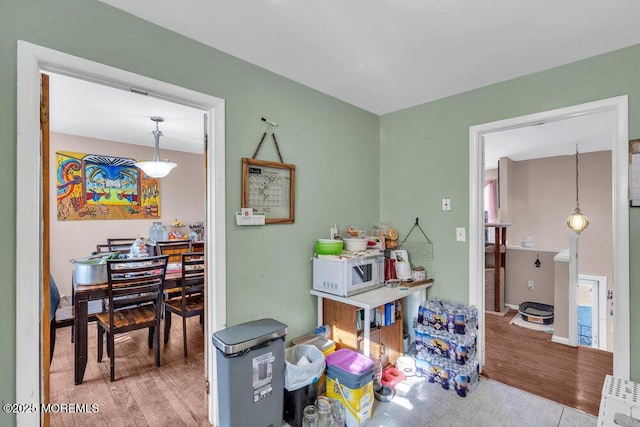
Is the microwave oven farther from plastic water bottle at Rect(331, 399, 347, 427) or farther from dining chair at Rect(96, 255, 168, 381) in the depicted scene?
dining chair at Rect(96, 255, 168, 381)

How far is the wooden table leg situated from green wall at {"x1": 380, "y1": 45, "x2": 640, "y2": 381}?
2755mm

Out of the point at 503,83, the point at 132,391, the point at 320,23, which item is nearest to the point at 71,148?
the point at 132,391

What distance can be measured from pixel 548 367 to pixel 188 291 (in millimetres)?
3342

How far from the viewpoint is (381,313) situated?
7.88ft

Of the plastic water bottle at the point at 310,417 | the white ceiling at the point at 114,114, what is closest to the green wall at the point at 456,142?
the plastic water bottle at the point at 310,417

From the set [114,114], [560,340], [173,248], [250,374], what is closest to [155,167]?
[114,114]

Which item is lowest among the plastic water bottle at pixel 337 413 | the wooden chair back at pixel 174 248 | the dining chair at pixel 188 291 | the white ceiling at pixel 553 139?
the plastic water bottle at pixel 337 413

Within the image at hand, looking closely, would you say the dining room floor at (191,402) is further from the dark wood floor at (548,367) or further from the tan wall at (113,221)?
the tan wall at (113,221)

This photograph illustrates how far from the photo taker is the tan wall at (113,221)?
3.94 metres

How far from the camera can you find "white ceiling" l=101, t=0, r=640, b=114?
155 cm

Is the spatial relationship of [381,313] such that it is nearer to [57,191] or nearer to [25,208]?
[25,208]

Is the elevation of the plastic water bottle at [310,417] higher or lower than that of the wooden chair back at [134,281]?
lower

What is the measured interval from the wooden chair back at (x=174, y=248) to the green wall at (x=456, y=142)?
8.47 feet

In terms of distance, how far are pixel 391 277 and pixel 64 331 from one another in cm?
367
